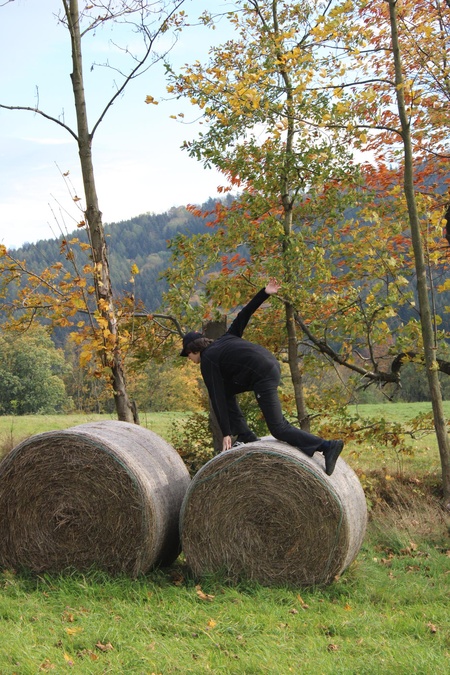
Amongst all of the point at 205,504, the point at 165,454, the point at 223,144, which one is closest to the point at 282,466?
the point at 205,504

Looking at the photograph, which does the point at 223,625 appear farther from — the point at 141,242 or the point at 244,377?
the point at 141,242

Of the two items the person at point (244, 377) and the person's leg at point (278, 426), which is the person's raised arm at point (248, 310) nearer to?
the person at point (244, 377)

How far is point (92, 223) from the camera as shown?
9.30 metres

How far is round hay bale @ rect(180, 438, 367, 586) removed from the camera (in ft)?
19.6

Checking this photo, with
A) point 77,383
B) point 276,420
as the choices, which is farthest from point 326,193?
point 77,383

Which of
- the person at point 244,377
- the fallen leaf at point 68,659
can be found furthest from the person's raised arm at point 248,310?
the fallen leaf at point 68,659

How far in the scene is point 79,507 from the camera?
6.28 m

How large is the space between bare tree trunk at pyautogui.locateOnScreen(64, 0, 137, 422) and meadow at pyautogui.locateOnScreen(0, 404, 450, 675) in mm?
2919

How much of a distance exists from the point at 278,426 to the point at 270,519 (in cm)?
80

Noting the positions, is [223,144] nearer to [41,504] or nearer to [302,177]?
[302,177]

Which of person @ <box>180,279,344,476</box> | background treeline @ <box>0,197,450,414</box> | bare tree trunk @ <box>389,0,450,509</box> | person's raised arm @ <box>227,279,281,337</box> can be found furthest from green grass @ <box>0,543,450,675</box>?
background treeline @ <box>0,197,450,414</box>

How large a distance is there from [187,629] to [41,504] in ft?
6.67

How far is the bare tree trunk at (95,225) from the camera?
9016 mm

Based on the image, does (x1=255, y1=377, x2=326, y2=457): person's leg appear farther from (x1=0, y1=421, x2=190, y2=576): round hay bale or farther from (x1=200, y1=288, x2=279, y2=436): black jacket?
(x1=0, y1=421, x2=190, y2=576): round hay bale
